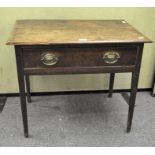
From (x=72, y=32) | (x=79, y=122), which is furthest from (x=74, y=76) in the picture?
(x=72, y=32)

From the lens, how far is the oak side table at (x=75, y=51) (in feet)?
4.26

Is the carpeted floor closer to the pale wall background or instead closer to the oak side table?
the pale wall background

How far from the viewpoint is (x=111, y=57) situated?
1375 mm

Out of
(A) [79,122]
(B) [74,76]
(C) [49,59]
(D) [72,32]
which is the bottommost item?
(A) [79,122]

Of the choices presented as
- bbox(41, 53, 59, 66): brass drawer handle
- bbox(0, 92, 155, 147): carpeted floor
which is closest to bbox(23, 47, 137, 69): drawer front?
bbox(41, 53, 59, 66): brass drawer handle

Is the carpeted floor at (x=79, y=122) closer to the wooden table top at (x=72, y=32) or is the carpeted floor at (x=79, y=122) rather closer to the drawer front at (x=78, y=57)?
the drawer front at (x=78, y=57)

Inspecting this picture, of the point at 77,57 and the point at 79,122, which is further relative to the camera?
the point at 79,122

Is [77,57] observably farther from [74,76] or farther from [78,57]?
[74,76]

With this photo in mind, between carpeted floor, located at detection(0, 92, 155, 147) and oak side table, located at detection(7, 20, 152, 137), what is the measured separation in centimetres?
30

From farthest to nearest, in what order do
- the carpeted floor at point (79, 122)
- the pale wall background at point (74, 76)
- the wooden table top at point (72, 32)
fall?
the pale wall background at point (74, 76) < the carpeted floor at point (79, 122) < the wooden table top at point (72, 32)

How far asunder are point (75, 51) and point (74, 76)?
729 millimetres

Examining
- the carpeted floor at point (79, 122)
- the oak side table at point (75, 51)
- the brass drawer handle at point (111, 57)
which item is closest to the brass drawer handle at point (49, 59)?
the oak side table at point (75, 51)

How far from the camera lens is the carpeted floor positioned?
5.20 feet

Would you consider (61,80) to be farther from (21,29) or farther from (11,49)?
(21,29)
